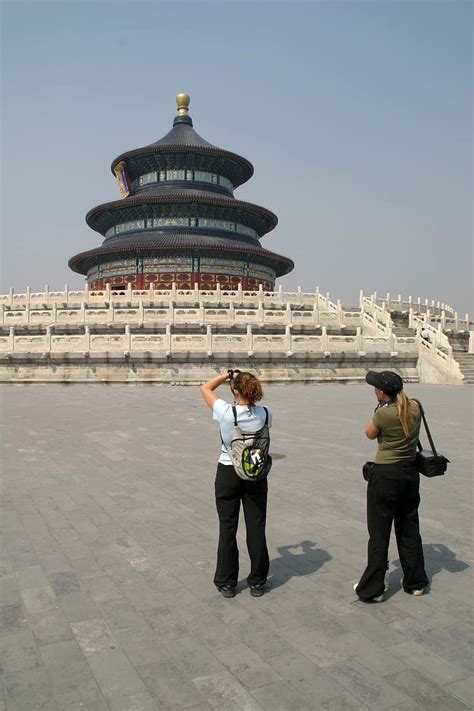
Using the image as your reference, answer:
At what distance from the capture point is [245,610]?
411 centimetres

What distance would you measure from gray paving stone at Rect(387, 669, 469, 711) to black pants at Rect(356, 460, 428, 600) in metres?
0.95

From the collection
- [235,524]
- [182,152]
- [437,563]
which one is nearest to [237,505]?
[235,524]

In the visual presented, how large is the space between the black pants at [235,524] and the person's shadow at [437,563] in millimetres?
1182

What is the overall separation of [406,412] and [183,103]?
56.5 meters

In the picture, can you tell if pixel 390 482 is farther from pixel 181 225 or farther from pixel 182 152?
pixel 182 152

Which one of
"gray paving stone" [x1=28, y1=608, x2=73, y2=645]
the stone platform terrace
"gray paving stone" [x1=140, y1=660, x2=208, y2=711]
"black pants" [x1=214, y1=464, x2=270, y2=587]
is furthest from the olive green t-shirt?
"gray paving stone" [x1=28, y1=608, x2=73, y2=645]

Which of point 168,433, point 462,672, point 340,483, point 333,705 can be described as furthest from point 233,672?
point 168,433

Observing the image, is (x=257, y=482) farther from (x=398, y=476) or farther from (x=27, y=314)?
(x=27, y=314)

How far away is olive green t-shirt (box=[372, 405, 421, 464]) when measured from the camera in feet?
14.0

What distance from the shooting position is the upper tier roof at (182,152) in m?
47.4

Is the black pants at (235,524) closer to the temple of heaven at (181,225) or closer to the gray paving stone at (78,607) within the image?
the gray paving stone at (78,607)

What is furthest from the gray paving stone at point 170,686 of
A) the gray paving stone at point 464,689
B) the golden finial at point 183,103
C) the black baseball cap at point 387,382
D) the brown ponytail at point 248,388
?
the golden finial at point 183,103

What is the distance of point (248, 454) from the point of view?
4230 millimetres

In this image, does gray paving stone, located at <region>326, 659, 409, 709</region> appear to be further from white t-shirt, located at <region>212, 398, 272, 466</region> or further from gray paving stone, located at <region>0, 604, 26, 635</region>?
gray paving stone, located at <region>0, 604, 26, 635</region>
